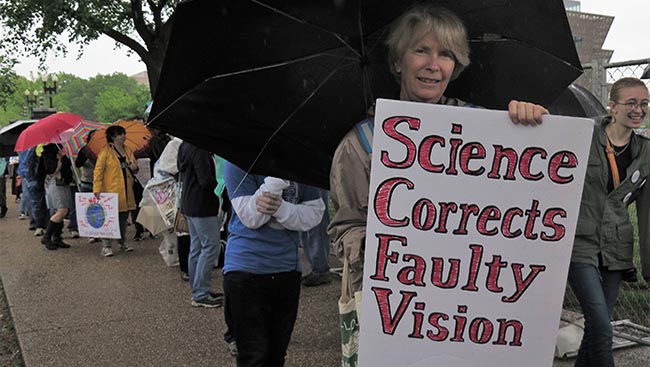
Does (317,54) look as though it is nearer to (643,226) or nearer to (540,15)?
(540,15)

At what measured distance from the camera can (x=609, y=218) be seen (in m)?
3.82

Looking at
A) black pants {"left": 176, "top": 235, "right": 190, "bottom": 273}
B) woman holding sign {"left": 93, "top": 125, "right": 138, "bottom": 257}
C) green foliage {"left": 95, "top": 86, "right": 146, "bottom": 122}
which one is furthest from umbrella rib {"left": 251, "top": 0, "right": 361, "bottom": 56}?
green foliage {"left": 95, "top": 86, "right": 146, "bottom": 122}

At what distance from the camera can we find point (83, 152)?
9.84 m

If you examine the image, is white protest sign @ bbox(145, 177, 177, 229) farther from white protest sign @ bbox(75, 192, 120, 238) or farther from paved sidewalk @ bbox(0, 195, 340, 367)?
white protest sign @ bbox(75, 192, 120, 238)

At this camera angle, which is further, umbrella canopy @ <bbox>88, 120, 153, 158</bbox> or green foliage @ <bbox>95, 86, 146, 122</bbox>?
green foliage @ <bbox>95, 86, 146, 122</bbox>

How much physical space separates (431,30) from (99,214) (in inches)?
327

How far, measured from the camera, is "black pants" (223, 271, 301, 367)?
10.7 feet

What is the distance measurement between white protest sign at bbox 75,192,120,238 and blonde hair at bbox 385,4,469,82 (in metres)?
7.97

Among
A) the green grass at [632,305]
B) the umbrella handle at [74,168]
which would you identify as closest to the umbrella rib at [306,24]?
the green grass at [632,305]

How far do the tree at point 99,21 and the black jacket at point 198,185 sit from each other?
9.85 metres

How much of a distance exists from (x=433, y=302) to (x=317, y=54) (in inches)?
41.0

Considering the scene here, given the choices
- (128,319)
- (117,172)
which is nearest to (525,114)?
(128,319)

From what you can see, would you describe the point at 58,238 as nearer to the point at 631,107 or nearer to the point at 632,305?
Answer: the point at 632,305

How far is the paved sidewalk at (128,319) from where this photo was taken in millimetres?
5164
